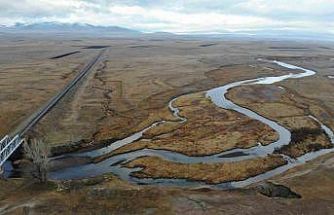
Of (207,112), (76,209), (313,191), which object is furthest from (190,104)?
(76,209)

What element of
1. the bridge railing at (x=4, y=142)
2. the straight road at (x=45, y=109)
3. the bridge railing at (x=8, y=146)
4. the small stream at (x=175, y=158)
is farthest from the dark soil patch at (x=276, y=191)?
the straight road at (x=45, y=109)

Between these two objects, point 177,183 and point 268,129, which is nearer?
point 177,183

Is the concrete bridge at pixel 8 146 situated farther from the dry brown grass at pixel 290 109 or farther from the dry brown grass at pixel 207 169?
the dry brown grass at pixel 290 109

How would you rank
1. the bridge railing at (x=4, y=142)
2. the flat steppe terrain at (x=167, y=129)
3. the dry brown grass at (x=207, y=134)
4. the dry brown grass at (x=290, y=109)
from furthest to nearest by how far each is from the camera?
the dry brown grass at (x=290, y=109), the dry brown grass at (x=207, y=134), the bridge railing at (x=4, y=142), the flat steppe terrain at (x=167, y=129)

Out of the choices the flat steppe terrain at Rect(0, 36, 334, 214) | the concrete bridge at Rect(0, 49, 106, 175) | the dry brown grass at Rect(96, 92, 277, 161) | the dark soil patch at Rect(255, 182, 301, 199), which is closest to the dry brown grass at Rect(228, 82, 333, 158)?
the flat steppe terrain at Rect(0, 36, 334, 214)

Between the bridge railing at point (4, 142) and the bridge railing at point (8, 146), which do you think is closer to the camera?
the bridge railing at point (8, 146)

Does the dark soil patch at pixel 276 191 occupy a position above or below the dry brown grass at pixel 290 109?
above

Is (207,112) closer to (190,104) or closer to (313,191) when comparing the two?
(190,104)
